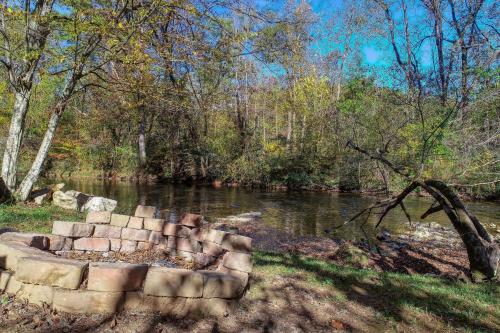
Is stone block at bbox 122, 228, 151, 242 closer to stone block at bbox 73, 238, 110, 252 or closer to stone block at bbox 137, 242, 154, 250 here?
stone block at bbox 137, 242, 154, 250

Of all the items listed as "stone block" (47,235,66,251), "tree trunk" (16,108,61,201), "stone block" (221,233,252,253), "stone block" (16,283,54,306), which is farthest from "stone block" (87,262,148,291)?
"tree trunk" (16,108,61,201)

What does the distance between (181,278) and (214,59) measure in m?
7.14

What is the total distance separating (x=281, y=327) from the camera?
3.21 metres

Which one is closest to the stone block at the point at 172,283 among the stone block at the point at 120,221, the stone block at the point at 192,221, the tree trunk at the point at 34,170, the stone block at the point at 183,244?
the stone block at the point at 183,244

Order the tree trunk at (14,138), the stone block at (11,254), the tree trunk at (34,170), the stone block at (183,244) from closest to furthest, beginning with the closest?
the stone block at (11,254), the stone block at (183,244), the tree trunk at (14,138), the tree trunk at (34,170)

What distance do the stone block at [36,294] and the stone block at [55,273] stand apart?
2.1 inches

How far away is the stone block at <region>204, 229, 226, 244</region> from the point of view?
4.93 metres

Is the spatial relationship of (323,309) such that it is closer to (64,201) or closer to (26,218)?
(26,218)

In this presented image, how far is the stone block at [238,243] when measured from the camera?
14.4 ft

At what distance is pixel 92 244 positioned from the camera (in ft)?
18.6

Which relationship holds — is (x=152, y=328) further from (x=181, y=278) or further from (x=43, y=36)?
(x=43, y=36)

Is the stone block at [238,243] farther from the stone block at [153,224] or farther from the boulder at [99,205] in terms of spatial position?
the boulder at [99,205]

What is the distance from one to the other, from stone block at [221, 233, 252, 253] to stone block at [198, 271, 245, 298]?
0.85m

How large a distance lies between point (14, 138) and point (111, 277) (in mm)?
7847
